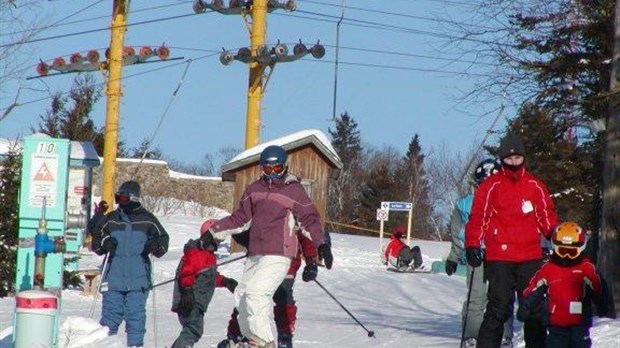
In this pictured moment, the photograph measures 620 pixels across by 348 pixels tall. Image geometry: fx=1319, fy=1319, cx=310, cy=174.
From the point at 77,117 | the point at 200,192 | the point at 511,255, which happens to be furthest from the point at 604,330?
the point at 200,192

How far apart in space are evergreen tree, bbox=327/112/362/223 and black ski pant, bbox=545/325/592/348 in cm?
5890

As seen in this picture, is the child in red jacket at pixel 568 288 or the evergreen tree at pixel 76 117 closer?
the child in red jacket at pixel 568 288

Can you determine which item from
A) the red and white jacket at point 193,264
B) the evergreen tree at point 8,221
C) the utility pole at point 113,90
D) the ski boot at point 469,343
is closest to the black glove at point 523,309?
the ski boot at point 469,343

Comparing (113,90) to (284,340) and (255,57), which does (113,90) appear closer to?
(255,57)

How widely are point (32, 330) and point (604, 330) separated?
5.70 meters

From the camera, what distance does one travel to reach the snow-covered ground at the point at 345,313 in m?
13.2

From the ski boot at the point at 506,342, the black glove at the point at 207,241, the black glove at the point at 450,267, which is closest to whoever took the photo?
the black glove at the point at 207,241

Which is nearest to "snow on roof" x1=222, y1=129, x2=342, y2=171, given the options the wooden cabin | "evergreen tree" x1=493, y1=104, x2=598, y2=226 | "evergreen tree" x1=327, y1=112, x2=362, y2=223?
the wooden cabin

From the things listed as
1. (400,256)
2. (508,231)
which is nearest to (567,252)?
(508,231)

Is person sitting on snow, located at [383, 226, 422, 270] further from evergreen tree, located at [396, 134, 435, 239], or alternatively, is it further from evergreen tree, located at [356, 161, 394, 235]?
evergreen tree, located at [396, 134, 435, 239]

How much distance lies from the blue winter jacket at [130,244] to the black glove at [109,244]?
0.09 ft

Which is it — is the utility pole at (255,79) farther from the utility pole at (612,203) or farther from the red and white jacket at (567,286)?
the red and white jacket at (567,286)

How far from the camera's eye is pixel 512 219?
419 inches

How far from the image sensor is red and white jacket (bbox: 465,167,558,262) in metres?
10.6
